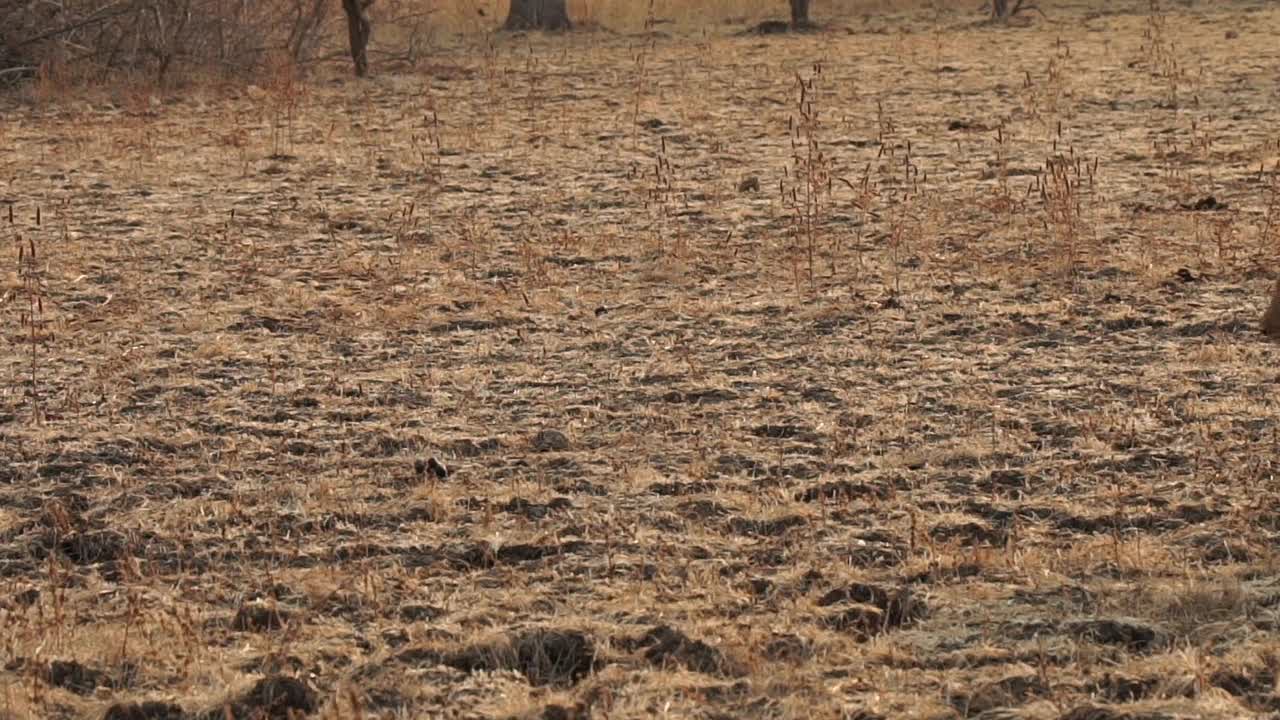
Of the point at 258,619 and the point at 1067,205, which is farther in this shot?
the point at 1067,205

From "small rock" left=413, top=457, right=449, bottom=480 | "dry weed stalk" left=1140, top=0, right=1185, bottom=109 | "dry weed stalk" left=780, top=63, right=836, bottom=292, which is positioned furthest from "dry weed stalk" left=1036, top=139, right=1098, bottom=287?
"small rock" left=413, top=457, right=449, bottom=480

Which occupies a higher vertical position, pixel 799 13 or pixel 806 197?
pixel 799 13

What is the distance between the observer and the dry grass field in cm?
369

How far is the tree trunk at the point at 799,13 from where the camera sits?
1828cm

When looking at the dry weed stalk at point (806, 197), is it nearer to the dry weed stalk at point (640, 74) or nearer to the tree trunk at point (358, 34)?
the dry weed stalk at point (640, 74)

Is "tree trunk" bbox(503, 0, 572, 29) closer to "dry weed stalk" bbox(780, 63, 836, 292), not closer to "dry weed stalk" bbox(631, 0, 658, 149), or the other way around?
"dry weed stalk" bbox(631, 0, 658, 149)

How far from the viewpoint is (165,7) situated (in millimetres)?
13508

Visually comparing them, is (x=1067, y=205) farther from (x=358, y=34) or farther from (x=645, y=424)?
(x=358, y=34)

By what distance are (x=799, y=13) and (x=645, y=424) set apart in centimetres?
1359

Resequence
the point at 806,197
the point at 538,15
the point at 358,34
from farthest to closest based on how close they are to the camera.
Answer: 1. the point at 538,15
2. the point at 358,34
3. the point at 806,197

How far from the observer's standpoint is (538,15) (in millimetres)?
20062

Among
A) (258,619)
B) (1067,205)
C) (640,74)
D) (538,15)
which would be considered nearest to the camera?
(258,619)

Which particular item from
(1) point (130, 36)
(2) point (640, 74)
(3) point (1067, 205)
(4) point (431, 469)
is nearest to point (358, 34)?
(1) point (130, 36)

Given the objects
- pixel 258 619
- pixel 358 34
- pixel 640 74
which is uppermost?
pixel 358 34
